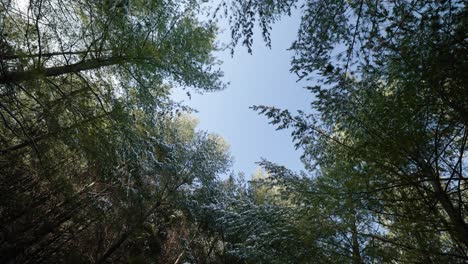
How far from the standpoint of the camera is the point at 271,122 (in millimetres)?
3662

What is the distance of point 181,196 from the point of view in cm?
918

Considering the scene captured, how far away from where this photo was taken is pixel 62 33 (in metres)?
4.34

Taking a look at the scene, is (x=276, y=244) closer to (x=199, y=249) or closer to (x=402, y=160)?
(x=402, y=160)

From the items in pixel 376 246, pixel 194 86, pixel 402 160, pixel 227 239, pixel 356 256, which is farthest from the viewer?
pixel 227 239

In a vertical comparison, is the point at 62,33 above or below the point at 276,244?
above

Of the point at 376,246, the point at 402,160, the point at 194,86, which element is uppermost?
the point at 194,86

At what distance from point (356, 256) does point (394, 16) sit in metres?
4.13

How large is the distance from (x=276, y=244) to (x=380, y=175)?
10.0ft

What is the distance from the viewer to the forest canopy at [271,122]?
2.71m

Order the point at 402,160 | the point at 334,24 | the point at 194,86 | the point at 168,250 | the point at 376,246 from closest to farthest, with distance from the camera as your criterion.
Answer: the point at 334,24
the point at 402,160
the point at 376,246
the point at 194,86
the point at 168,250

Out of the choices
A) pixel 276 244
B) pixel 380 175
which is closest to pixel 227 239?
pixel 276 244

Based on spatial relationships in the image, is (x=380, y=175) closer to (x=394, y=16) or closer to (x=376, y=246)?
(x=376, y=246)

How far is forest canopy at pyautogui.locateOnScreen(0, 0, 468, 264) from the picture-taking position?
8.87 ft

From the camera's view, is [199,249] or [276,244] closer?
[276,244]
